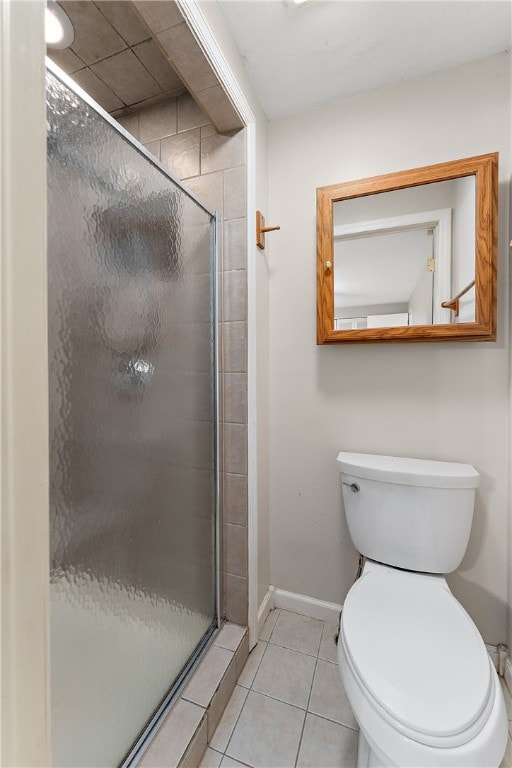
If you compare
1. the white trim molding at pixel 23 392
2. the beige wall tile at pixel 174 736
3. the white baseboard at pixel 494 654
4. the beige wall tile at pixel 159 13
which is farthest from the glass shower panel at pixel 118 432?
the white baseboard at pixel 494 654

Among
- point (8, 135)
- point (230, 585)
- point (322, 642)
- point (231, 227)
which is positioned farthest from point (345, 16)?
point (322, 642)

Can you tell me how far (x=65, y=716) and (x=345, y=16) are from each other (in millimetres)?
1965

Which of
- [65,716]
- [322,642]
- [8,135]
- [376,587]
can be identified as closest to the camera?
[8,135]

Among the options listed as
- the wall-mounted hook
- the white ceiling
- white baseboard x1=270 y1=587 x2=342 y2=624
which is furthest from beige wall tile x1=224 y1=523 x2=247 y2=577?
the white ceiling

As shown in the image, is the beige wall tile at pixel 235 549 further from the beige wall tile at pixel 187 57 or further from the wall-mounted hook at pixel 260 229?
the beige wall tile at pixel 187 57

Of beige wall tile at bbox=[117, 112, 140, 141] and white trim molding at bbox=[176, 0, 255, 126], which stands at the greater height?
beige wall tile at bbox=[117, 112, 140, 141]

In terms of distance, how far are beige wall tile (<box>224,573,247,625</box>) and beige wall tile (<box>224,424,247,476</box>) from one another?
15.9 inches

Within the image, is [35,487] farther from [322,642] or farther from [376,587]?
[322,642]

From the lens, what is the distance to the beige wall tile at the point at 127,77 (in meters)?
1.19

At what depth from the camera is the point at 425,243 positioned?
1220mm

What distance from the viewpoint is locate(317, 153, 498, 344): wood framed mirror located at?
113cm

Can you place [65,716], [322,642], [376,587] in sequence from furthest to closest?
[322,642] → [376,587] → [65,716]

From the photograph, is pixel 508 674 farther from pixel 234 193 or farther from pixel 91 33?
pixel 91 33

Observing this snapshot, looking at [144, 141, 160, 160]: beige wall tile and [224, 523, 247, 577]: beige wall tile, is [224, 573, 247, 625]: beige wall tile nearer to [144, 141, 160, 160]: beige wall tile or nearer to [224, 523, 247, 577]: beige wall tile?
[224, 523, 247, 577]: beige wall tile
